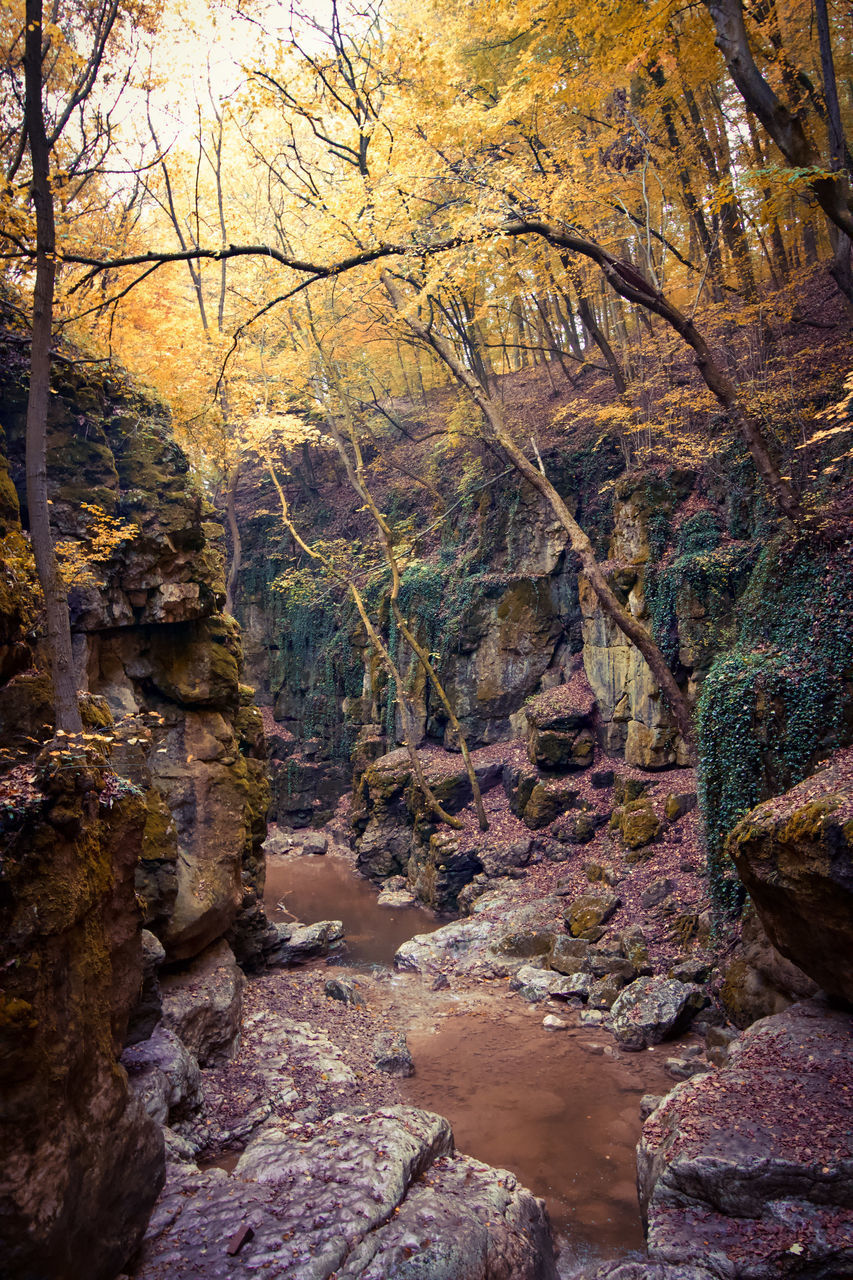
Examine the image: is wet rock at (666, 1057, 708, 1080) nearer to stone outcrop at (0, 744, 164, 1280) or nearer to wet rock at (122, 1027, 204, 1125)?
wet rock at (122, 1027, 204, 1125)

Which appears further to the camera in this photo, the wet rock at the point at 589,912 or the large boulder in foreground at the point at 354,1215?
the wet rock at the point at 589,912

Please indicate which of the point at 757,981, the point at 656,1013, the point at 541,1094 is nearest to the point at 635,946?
the point at 656,1013

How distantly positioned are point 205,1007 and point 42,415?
623 centimetres

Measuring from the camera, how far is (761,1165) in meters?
4.16

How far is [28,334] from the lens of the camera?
8.06m

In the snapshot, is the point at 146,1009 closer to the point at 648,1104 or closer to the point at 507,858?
the point at 648,1104

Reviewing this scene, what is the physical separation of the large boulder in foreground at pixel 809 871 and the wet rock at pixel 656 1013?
2289 mm

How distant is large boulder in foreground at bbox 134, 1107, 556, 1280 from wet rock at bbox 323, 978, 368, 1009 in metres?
4.56

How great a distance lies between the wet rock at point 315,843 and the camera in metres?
18.6

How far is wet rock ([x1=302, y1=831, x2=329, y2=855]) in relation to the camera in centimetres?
1856

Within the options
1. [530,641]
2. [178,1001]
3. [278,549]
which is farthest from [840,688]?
[278,549]

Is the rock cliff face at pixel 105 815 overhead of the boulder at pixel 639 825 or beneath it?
overhead

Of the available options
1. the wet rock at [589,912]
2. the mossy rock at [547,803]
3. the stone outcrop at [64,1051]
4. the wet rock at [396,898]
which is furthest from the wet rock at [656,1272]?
the wet rock at [396,898]

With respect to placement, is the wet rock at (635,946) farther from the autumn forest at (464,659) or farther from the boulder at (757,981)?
the boulder at (757,981)
